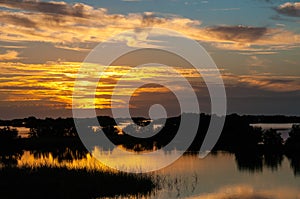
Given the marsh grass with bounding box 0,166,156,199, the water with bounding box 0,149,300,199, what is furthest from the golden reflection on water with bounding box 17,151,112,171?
the marsh grass with bounding box 0,166,156,199

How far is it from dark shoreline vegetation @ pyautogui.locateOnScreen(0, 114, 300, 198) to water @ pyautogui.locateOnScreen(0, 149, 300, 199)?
0.35 m

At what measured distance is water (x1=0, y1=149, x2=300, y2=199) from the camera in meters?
24.5

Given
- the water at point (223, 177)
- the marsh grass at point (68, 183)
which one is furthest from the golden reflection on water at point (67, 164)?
the marsh grass at point (68, 183)

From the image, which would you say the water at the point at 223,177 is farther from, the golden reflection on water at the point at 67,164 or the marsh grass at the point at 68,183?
the marsh grass at the point at 68,183

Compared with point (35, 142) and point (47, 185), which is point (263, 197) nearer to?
point (47, 185)

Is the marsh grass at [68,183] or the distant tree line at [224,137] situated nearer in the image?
Result: the marsh grass at [68,183]

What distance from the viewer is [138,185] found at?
→ 81.7 ft

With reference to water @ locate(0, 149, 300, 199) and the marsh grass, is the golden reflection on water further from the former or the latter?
the marsh grass

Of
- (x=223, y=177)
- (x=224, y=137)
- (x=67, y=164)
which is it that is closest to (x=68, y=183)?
(x=67, y=164)

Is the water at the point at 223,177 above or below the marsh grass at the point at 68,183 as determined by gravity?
below

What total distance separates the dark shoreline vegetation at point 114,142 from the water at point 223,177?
35cm

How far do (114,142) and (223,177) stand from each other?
103 feet

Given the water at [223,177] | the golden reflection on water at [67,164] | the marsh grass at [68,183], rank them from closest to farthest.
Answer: the marsh grass at [68,183]
the water at [223,177]
the golden reflection on water at [67,164]

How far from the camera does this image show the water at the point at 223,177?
2445 centimetres
